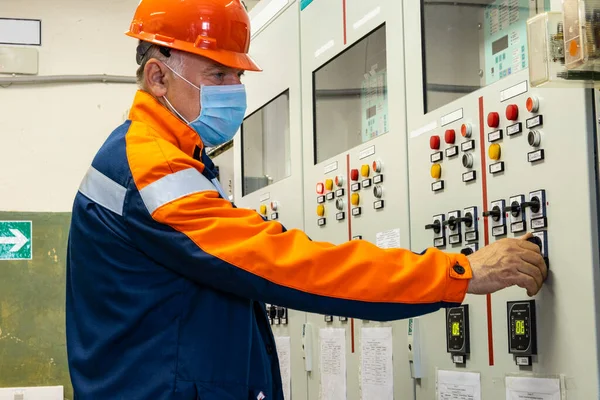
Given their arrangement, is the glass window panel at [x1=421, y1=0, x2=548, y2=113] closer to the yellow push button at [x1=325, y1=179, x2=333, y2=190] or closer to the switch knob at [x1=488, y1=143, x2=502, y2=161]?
the switch knob at [x1=488, y1=143, x2=502, y2=161]

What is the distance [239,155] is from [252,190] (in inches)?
10.3

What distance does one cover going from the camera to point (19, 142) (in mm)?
6094

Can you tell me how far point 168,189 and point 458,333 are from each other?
3.47 ft

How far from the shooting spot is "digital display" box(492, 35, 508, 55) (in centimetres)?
235

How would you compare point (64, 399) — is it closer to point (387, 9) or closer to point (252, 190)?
point (252, 190)

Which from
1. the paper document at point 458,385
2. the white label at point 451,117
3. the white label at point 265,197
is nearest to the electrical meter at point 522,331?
the paper document at point 458,385

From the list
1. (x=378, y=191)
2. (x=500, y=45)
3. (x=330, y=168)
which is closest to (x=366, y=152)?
(x=378, y=191)

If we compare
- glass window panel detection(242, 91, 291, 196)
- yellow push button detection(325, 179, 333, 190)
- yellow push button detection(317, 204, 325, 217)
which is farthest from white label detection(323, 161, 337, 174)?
glass window panel detection(242, 91, 291, 196)

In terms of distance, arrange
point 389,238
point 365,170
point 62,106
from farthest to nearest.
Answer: point 62,106 < point 365,170 < point 389,238

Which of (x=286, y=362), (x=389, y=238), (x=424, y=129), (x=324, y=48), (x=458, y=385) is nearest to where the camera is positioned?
Answer: (x=458, y=385)

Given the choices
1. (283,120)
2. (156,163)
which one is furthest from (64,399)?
(156,163)

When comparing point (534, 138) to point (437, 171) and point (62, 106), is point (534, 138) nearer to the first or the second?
point (437, 171)

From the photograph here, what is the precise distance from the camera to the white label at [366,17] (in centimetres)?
298

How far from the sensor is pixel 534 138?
82.0 inches
